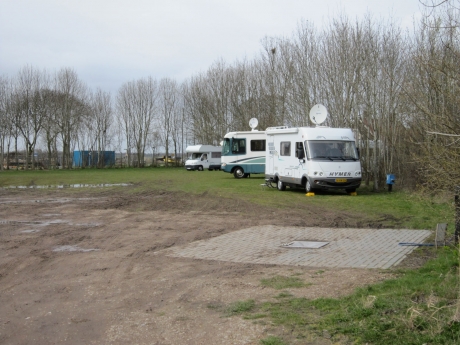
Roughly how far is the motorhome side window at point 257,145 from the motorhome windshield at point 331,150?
13612 millimetres

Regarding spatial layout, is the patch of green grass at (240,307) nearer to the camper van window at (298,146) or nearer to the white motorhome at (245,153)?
the camper van window at (298,146)

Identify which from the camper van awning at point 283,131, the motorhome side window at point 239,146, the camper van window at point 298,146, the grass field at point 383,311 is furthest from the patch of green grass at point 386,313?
the motorhome side window at point 239,146

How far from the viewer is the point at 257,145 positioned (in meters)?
35.9

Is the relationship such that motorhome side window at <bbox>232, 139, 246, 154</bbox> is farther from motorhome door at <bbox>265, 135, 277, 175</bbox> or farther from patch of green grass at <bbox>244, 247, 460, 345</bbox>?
patch of green grass at <bbox>244, 247, 460, 345</bbox>

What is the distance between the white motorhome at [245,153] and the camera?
3569 cm

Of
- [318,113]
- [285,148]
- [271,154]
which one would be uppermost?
[318,113]

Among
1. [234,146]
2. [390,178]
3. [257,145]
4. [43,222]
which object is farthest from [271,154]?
[43,222]

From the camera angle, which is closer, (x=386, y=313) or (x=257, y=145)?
(x=386, y=313)

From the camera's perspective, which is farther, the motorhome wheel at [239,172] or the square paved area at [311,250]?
the motorhome wheel at [239,172]

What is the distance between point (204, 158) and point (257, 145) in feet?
67.8

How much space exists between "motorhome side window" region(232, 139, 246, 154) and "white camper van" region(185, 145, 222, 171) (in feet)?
64.5

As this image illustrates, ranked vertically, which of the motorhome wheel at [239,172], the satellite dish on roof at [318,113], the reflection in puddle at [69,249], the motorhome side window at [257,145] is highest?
the satellite dish on roof at [318,113]

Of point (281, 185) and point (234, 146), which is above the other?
point (234, 146)

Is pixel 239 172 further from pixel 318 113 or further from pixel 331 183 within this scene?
pixel 331 183
